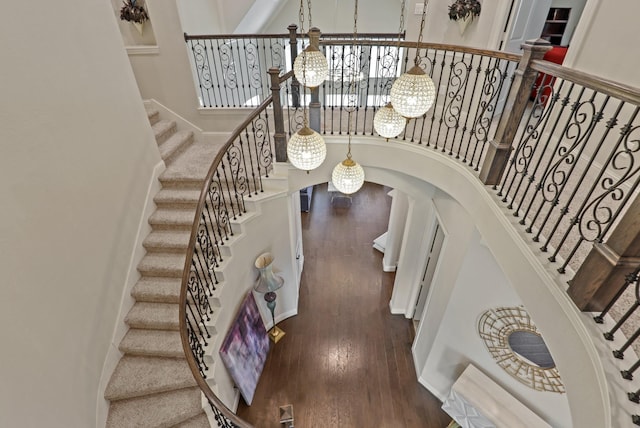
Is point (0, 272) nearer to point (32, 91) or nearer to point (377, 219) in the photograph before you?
point (32, 91)

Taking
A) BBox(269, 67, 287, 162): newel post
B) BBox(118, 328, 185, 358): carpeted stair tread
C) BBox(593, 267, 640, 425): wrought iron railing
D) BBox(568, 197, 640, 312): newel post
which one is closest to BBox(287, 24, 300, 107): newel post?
BBox(269, 67, 287, 162): newel post

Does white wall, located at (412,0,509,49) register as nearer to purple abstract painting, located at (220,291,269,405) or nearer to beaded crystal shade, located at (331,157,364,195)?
beaded crystal shade, located at (331,157,364,195)

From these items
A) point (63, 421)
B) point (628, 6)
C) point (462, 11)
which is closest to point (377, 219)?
point (462, 11)

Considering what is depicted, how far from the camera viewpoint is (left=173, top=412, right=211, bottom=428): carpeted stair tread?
300 cm

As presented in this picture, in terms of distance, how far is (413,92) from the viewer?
2.28 m

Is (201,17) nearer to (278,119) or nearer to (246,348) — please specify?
(278,119)

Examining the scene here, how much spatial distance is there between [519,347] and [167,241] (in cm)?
412

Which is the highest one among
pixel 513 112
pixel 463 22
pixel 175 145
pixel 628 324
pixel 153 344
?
pixel 463 22

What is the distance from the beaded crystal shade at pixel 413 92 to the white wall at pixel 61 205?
2676mm

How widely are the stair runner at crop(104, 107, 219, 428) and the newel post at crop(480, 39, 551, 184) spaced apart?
3264mm

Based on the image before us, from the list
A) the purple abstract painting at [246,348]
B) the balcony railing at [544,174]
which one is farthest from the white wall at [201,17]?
the purple abstract painting at [246,348]

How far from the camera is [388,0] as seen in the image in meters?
7.88

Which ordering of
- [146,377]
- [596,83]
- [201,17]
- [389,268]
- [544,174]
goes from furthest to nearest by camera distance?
[389,268]
[201,17]
[146,377]
[544,174]
[596,83]

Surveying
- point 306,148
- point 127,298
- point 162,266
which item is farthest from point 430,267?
point 127,298
